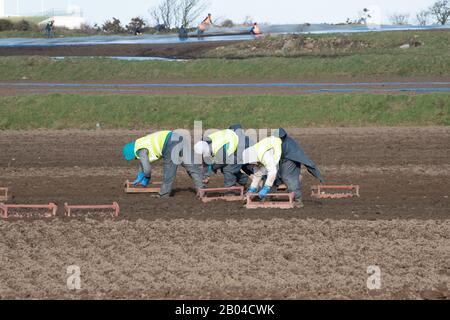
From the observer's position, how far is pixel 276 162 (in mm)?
17375

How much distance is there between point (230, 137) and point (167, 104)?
14.3 meters

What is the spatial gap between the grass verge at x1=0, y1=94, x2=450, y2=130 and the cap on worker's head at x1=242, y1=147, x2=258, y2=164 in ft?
41.1

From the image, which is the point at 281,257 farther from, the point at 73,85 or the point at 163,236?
the point at 73,85

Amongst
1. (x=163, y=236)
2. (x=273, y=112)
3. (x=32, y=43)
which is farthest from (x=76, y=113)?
(x=32, y=43)

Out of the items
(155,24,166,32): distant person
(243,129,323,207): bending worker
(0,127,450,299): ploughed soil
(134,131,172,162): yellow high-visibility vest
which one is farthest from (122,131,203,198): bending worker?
(155,24,166,32): distant person

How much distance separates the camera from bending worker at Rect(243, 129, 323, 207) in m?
17.3

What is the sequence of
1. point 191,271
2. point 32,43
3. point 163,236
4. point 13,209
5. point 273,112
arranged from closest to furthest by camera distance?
point 191,271, point 163,236, point 13,209, point 273,112, point 32,43

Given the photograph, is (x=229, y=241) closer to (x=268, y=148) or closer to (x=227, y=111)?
(x=268, y=148)

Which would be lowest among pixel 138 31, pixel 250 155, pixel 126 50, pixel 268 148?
pixel 250 155

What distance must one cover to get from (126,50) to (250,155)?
32.9 m

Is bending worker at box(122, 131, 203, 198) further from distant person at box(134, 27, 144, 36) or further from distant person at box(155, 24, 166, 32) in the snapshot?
distant person at box(155, 24, 166, 32)

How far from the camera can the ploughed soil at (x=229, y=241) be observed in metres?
12.2

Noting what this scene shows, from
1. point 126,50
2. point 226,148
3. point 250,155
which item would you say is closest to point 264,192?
point 250,155
